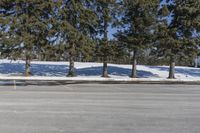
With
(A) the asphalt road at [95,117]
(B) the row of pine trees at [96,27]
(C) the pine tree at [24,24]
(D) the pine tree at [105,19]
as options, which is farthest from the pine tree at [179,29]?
(A) the asphalt road at [95,117]

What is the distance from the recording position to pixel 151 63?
187 feet

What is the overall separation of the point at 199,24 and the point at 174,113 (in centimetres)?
3021

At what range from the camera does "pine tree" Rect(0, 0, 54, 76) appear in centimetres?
4378

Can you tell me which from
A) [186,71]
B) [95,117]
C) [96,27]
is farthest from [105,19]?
[95,117]

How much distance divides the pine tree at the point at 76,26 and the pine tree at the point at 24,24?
1623mm

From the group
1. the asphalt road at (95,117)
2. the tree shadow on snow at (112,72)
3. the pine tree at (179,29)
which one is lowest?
the tree shadow on snow at (112,72)

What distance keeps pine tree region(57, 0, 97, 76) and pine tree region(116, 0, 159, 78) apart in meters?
3.15

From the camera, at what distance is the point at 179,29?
45.5m

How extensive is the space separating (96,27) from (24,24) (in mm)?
7049

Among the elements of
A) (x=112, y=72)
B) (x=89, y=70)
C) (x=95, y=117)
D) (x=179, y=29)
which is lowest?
(x=112, y=72)

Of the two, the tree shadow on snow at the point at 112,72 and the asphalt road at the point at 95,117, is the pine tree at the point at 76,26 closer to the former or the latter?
the tree shadow on snow at the point at 112,72

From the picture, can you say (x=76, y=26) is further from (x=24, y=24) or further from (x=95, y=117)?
(x=95, y=117)

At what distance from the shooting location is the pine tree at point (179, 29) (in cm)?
4400

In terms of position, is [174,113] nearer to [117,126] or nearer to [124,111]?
[124,111]
